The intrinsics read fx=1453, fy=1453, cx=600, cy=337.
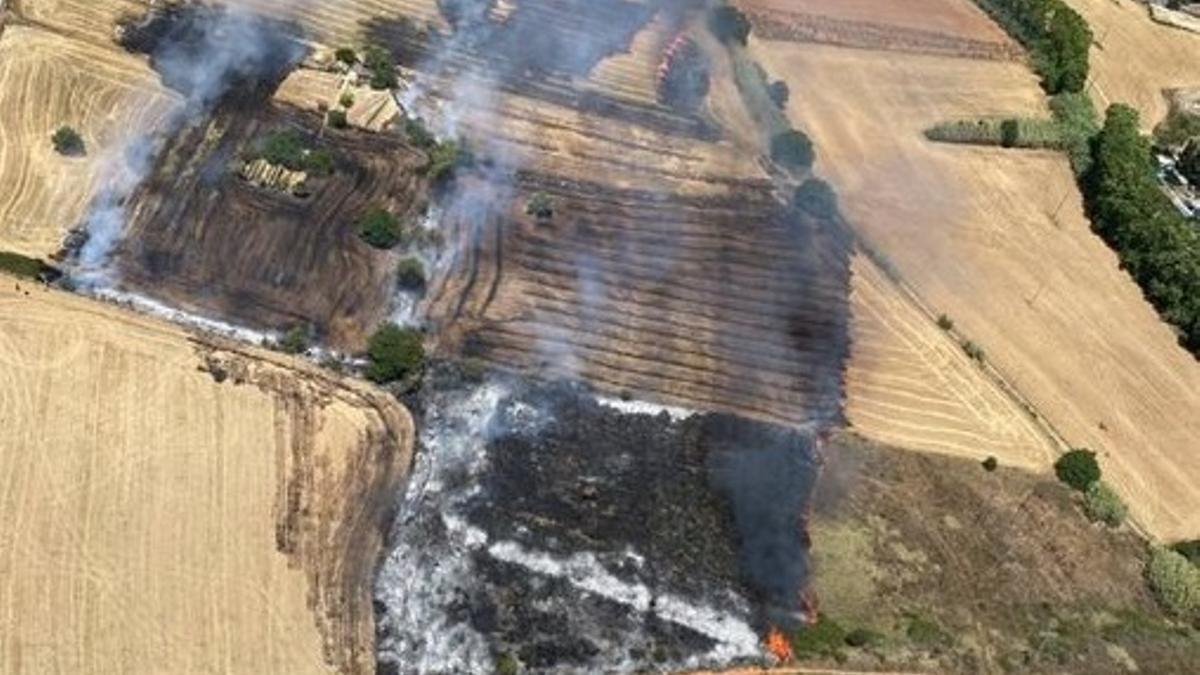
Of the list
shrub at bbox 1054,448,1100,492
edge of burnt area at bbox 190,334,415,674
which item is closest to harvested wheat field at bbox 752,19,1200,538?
shrub at bbox 1054,448,1100,492

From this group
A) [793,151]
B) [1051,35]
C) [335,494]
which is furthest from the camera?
[1051,35]

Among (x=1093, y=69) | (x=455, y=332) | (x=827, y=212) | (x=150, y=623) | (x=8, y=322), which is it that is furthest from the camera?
(x=1093, y=69)

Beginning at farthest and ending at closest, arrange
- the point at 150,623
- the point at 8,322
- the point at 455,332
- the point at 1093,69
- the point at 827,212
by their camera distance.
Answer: the point at 1093,69, the point at 827,212, the point at 455,332, the point at 8,322, the point at 150,623

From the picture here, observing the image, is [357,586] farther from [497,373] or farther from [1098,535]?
[1098,535]

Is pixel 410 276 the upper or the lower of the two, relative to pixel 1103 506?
upper

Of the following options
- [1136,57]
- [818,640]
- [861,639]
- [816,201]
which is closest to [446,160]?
[816,201]

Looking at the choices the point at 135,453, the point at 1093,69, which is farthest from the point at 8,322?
the point at 1093,69

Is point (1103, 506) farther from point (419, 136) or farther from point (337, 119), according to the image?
point (337, 119)
